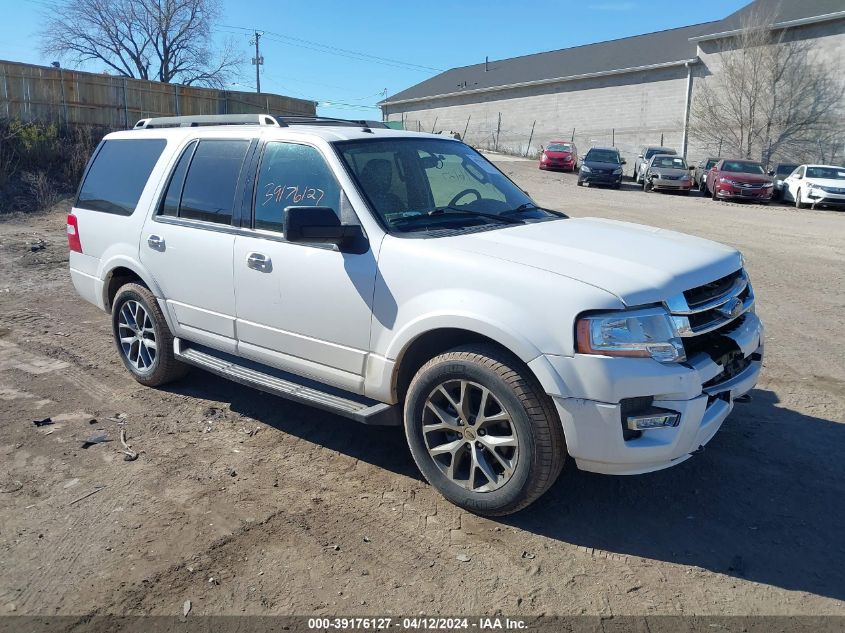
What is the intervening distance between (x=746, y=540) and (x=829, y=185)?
2245 cm

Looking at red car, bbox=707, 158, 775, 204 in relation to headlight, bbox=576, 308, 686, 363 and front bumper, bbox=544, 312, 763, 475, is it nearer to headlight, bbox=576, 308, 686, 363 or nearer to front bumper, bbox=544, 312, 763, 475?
front bumper, bbox=544, 312, 763, 475

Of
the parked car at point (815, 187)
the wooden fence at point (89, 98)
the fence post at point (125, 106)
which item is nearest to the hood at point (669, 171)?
the parked car at point (815, 187)

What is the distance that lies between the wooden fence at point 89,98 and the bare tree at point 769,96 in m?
24.0

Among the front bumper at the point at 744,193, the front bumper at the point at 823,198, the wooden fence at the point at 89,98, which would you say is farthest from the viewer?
the front bumper at the point at 744,193

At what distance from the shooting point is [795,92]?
33344 mm

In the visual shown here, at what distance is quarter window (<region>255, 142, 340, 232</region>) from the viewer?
13.9 feet

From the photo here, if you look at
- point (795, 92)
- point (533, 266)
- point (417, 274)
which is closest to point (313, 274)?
point (417, 274)

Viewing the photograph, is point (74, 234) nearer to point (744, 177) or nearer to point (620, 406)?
point (620, 406)

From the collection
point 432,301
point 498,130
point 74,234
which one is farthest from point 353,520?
point 498,130

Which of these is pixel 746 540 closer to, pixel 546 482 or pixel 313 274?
pixel 546 482

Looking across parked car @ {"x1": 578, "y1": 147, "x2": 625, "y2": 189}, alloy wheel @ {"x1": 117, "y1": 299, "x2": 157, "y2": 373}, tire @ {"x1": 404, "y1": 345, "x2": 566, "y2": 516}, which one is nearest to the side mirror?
tire @ {"x1": 404, "y1": 345, "x2": 566, "y2": 516}

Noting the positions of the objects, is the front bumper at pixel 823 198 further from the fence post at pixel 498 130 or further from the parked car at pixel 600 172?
the fence post at pixel 498 130

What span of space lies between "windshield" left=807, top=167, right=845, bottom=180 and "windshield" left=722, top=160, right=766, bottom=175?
1.59 metres

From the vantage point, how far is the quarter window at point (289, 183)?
4.25 meters
